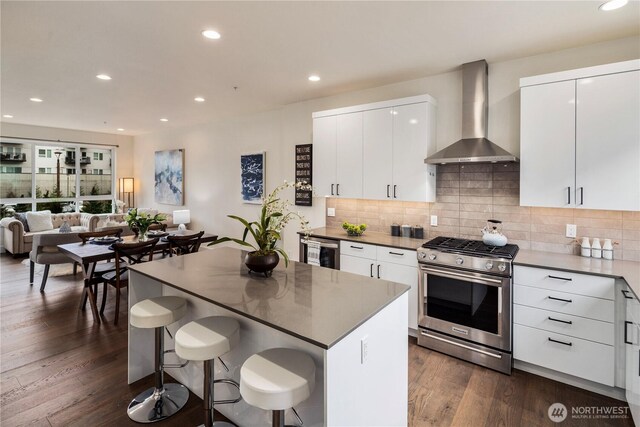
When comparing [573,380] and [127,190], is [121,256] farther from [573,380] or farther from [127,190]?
[127,190]

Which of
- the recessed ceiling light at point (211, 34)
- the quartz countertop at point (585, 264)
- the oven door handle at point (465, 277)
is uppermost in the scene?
the recessed ceiling light at point (211, 34)

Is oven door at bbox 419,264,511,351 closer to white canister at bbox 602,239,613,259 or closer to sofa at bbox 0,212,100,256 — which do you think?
white canister at bbox 602,239,613,259

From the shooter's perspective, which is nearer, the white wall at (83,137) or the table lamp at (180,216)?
the table lamp at (180,216)

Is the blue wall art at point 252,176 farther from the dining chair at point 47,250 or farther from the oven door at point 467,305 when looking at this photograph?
the oven door at point 467,305

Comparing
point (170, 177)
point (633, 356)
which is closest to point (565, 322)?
point (633, 356)

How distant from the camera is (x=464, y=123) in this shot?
131 inches

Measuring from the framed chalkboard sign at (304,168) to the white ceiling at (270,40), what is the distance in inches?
29.1

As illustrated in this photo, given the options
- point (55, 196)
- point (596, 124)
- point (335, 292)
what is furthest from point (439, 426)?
point (55, 196)

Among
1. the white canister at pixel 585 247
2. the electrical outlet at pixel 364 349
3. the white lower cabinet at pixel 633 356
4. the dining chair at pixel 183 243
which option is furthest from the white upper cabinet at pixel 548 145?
the dining chair at pixel 183 243

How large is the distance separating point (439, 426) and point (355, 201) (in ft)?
8.70

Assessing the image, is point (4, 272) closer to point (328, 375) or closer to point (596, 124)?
point (328, 375)

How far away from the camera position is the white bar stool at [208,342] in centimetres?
176

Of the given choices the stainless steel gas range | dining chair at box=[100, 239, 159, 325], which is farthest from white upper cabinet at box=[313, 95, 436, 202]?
dining chair at box=[100, 239, 159, 325]

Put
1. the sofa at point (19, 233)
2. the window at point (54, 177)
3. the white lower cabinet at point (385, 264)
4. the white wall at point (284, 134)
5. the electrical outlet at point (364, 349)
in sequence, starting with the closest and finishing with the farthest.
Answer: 1. the electrical outlet at point (364, 349)
2. the white wall at point (284, 134)
3. the white lower cabinet at point (385, 264)
4. the sofa at point (19, 233)
5. the window at point (54, 177)
